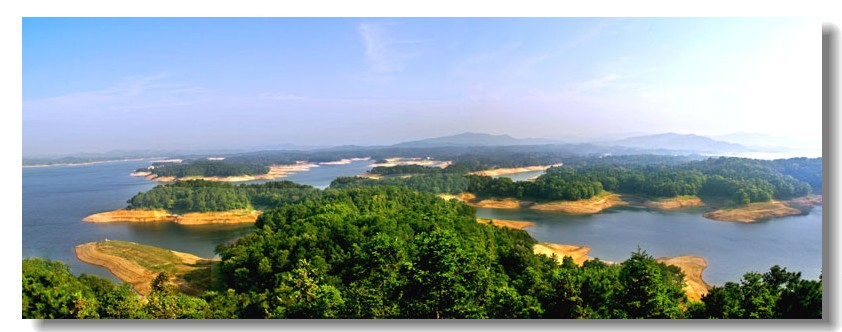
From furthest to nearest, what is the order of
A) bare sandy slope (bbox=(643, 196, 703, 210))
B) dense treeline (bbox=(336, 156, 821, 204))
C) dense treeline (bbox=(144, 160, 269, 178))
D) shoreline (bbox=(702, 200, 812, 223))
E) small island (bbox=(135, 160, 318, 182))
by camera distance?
dense treeline (bbox=(144, 160, 269, 178)), small island (bbox=(135, 160, 318, 182)), bare sandy slope (bbox=(643, 196, 703, 210)), dense treeline (bbox=(336, 156, 821, 204)), shoreline (bbox=(702, 200, 812, 223))

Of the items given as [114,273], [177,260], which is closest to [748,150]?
[177,260]

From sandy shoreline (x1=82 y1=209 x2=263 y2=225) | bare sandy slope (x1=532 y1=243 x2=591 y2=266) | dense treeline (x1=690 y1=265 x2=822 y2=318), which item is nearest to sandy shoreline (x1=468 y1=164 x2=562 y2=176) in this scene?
sandy shoreline (x1=82 y1=209 x2=263 y2=225)

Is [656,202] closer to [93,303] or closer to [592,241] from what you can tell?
[592,241]

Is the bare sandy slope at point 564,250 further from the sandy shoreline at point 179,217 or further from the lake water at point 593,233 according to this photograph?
the sandy shoreline at point 179,217

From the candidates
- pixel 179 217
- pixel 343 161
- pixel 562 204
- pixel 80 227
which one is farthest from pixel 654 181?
pixel 343 161

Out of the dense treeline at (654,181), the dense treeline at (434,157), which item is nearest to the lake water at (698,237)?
the dense treeline at (654,181)

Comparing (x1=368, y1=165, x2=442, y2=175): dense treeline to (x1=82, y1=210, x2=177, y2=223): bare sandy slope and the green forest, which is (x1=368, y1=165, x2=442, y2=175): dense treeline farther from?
the green forest
